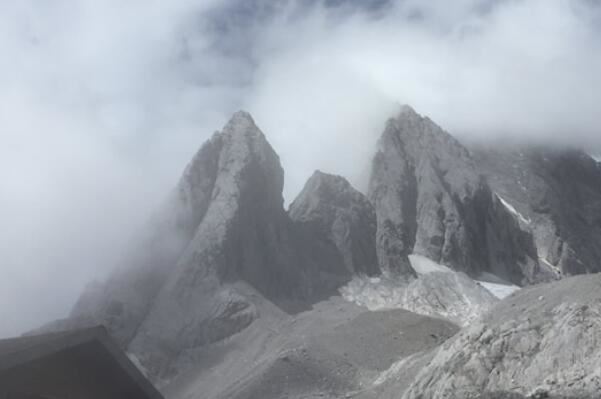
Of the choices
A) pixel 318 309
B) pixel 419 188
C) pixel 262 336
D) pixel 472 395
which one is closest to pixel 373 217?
pixel 419 188

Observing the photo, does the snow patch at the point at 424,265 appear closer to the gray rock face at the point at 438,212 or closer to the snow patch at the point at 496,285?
the gray rock face at the point at 438,212

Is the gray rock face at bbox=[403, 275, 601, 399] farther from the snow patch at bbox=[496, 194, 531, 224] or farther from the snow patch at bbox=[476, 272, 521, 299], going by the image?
the snow patch at bbox=[496, 194, 531, 224]

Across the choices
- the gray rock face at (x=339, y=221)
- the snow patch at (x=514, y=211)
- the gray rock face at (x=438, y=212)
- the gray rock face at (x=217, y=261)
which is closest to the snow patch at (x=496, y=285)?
the gray rock face at (x=438, y=212)

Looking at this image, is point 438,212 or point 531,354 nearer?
point 531,354

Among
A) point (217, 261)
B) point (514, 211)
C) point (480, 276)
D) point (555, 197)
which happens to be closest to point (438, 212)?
point (480, 276)

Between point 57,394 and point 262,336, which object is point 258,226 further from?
point 57,394

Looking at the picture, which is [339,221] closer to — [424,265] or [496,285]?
[424,265]
